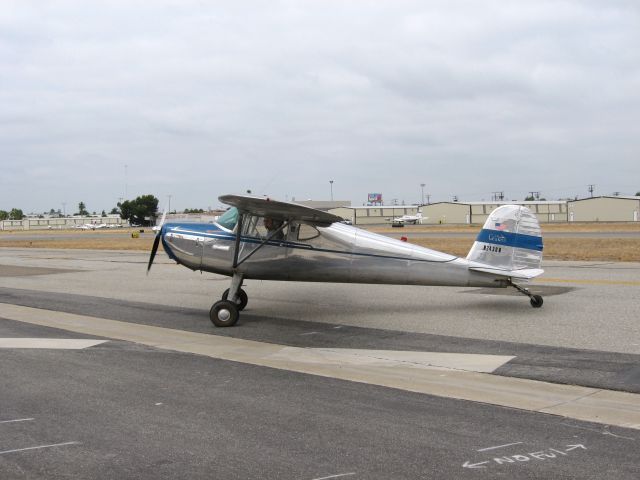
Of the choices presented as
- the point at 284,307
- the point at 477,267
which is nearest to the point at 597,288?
the point at 477,267

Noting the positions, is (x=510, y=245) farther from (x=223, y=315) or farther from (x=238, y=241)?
(x=223, y=315)

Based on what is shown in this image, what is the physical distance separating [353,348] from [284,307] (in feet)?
15.2

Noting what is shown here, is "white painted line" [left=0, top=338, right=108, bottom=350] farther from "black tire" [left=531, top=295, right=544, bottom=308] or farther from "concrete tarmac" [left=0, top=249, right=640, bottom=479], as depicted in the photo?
"black tire" [left=531, top=295, right=544, bottom=308]

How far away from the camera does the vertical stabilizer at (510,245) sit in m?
12.4

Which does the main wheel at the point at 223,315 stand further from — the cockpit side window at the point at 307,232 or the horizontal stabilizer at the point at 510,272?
the horizontal stabilizer at the point at 510,272

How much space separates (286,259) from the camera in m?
12.4

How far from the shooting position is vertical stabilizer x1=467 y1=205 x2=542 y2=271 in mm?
12414

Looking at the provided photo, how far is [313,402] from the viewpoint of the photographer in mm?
6656

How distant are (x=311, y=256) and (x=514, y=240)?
4.07 m

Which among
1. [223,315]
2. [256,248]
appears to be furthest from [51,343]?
[256,248]

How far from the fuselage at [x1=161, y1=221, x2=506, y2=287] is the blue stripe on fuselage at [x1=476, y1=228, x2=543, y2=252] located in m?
0.70

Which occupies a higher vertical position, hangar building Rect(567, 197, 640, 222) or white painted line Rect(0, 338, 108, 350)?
hangar building Rect(567, 197, 640, 222)

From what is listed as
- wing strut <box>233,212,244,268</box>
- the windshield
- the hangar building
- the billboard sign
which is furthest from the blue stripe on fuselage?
the billboard sign

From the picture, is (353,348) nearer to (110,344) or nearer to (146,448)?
(110,344)
